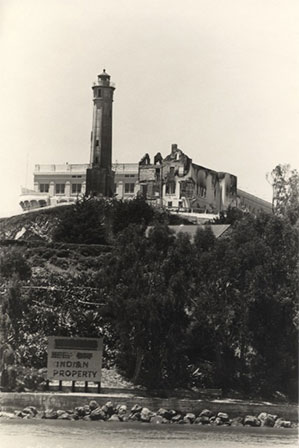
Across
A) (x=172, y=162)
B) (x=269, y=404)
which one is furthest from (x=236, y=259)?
(x=172, y=162)

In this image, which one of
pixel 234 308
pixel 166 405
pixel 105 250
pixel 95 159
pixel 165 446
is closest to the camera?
pixel 165 446

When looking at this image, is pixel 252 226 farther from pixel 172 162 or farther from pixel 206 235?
pixel 172 162

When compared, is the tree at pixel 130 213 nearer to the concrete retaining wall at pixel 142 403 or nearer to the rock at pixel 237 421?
the concrete retaining wall at pixel 142 403

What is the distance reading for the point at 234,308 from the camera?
38.3 meters

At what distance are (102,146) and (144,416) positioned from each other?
141 feet

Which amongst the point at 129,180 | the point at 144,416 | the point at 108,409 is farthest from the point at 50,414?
the point at 129,180

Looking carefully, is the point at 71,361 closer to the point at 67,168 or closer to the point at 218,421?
the point at 218,421

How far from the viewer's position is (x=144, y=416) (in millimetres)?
34406

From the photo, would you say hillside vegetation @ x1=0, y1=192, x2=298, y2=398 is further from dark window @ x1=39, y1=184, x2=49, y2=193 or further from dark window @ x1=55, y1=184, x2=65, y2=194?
dark window @ x1=39, y1=184, x2=49, y2=193

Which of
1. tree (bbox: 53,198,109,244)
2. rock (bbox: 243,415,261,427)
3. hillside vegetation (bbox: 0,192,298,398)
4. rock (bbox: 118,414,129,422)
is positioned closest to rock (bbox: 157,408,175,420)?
rock (bbox: 118,414,129,422)

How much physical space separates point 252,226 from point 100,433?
1298cm

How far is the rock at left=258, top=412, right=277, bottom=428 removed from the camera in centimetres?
3497

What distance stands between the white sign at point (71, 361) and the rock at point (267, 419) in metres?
5.38

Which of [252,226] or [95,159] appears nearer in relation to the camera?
[252,226]
